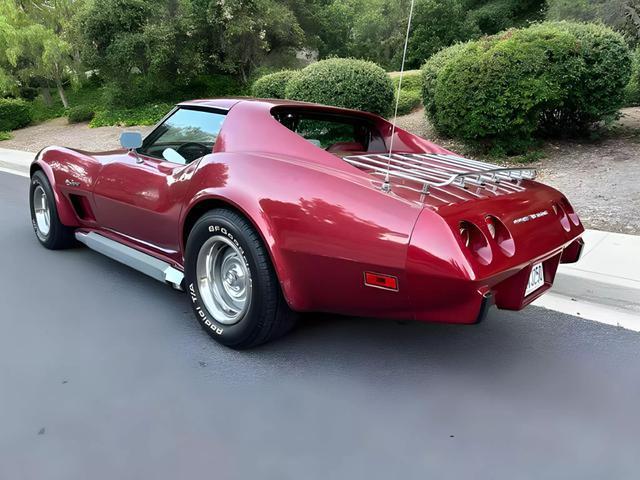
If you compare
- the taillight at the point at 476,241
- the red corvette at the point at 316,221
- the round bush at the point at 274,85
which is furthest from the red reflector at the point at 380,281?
the round bush at the point at 274,85

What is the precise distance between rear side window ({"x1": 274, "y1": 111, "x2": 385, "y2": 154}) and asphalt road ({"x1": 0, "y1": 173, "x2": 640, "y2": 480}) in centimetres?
125

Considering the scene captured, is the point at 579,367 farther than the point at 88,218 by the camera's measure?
No

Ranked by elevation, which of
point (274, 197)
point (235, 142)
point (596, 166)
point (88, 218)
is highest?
Answer: point (235, 142)

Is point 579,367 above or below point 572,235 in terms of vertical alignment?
below

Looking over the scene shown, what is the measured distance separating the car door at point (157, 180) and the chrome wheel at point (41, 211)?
111 cm

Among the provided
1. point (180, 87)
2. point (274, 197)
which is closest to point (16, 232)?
point (274, 197)

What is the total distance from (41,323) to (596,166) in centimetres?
739

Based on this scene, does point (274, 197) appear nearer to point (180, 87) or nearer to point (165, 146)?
point (165, 146)

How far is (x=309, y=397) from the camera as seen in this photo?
2574 mm

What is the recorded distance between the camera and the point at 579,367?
2893mm

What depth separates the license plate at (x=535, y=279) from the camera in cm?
267

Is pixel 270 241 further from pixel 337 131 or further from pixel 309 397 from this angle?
pixel 337 131

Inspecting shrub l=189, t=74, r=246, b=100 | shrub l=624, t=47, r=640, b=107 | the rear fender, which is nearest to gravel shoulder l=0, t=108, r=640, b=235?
shrub l=624, t=47, r=640, b=107

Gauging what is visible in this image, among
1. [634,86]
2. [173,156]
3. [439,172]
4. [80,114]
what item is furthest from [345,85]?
[80,114]
